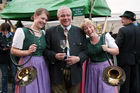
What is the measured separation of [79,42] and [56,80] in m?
0.62

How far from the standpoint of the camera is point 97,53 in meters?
2.49

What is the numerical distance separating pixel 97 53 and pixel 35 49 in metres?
0.95

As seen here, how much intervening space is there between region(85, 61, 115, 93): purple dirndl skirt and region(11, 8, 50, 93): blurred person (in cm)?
71

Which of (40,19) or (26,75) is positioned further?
(40,19)

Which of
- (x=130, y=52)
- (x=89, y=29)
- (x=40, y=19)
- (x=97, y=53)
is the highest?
(x=40, y=19)

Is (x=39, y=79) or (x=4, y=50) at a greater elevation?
(x=4, y=50)

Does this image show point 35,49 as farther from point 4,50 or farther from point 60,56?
point 4,50

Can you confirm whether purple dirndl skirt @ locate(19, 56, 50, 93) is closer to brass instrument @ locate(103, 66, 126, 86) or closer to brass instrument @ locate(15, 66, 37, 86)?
brass instrument @ locate(15, 66, 37, 86)

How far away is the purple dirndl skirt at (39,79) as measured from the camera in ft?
7.28

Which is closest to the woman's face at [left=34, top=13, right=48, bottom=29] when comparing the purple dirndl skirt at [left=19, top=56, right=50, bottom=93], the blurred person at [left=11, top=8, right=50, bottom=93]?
the blurred person at [left=11, top=8, right=50, bottom=93]

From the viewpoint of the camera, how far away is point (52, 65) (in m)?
2.30

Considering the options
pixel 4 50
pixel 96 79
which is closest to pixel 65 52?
pixel 96 79

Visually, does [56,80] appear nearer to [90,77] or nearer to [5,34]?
[90,77]

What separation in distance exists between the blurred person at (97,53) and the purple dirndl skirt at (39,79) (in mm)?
724
